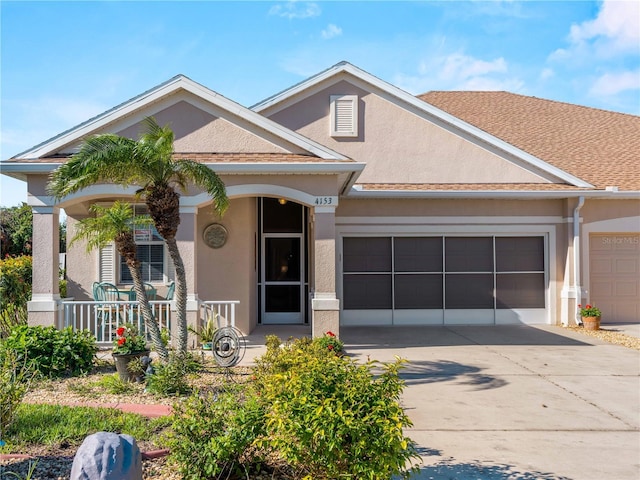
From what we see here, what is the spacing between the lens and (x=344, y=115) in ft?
44.2

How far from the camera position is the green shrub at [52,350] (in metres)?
7.42

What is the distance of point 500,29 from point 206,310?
846 cm

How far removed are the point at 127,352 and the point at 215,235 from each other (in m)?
4.58

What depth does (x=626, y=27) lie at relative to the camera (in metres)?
10.4

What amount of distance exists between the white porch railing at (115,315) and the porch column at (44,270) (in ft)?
1.29

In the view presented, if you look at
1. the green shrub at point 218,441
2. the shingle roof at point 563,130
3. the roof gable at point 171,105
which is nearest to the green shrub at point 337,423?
the green shrub at point 218,441

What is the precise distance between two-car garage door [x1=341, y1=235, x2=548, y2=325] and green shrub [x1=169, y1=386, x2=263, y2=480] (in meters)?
9.02

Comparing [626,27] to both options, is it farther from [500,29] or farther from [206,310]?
[206,310]

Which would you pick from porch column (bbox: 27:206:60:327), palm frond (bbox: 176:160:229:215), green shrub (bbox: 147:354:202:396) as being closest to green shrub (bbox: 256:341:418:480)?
green shrub (bbox: 147:354:202:396)

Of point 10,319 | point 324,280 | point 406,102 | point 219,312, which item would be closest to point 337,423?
point 324,280

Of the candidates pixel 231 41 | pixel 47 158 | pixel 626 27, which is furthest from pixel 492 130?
pixel 47 158

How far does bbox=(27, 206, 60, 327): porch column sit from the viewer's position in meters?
9.31

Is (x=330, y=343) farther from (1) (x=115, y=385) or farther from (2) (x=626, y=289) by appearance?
(2) (x=626, y=289)

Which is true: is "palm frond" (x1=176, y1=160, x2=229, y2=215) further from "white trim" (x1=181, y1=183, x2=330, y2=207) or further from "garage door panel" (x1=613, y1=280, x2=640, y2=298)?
"garage door panel" (x1=613, y1=280, x2=640, y2=298)
